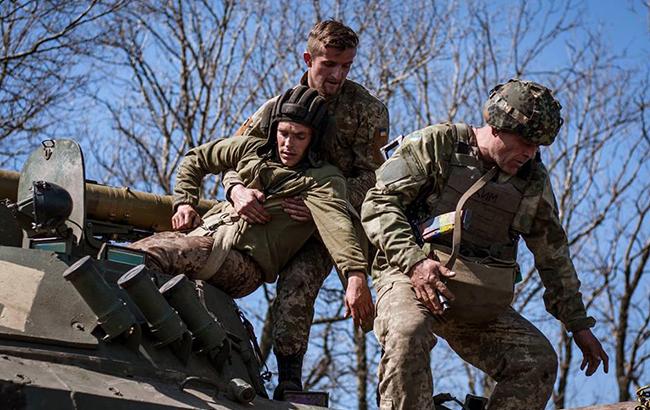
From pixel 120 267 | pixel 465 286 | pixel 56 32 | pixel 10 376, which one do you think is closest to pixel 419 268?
pixel 465 286

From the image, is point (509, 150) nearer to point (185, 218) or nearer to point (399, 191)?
point (399, 191)

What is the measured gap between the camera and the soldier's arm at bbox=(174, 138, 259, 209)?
885 cm

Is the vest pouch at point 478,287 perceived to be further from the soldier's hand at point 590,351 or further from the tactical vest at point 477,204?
the soldier's hand at point 590,351

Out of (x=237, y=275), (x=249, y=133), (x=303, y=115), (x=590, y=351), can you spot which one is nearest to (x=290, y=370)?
(x=237, y=275)

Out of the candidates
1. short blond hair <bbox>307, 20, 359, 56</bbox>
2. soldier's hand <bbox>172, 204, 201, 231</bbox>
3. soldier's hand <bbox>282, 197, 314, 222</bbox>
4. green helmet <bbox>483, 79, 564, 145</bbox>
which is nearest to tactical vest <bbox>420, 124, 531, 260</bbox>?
green helmet <bbox>483, 79, 564, 145</bbox>

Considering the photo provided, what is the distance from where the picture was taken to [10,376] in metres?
5.93

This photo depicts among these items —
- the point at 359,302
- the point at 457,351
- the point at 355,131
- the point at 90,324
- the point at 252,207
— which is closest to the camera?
the point at 90,324

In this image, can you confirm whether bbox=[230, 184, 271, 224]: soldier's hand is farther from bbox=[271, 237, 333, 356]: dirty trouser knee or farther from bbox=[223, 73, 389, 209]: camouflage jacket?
bbox=[223, 73, 389, 209]: camouflage jacket

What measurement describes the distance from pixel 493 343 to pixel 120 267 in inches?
80.1

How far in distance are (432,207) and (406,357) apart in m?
0.93

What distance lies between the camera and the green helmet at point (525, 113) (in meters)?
7.60

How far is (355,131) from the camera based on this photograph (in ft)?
29.9

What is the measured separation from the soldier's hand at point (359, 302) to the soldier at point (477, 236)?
0.08 m

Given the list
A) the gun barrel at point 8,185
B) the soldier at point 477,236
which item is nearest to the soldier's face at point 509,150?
the soldier at point 477,236
